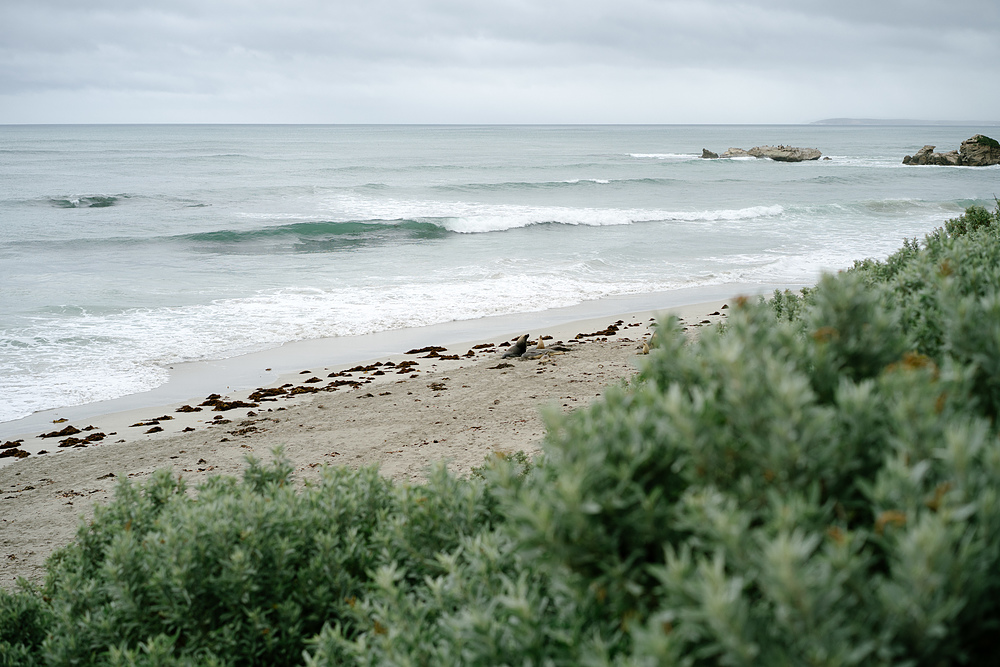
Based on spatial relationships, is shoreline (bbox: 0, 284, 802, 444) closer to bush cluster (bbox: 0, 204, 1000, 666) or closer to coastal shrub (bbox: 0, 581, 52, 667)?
coastal shrub (bbox: 0, 581, 52, 667)

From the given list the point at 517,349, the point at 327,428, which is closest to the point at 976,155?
the point at 517,349

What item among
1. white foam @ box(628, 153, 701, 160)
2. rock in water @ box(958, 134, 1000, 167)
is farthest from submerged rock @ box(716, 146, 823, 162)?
rock in water @ box(958, 134, 1000, 167)

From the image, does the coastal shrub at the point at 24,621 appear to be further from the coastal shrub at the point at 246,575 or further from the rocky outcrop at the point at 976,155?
the rocky outcrop at the point at 976,155

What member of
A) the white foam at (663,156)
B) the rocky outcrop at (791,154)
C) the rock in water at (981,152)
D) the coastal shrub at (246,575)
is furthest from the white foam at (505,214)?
the white foam at (663,156)

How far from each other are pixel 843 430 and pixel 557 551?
0.70 meters

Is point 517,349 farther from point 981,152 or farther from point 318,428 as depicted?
point 981,152

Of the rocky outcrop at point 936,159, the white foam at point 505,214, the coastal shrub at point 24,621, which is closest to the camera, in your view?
the coastal shrub at point 24,621

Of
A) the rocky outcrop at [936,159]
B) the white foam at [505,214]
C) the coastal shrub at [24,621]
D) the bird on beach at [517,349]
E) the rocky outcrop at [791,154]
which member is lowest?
the bird on beach at [517,349]

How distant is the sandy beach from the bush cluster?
3.67m

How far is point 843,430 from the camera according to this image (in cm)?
155

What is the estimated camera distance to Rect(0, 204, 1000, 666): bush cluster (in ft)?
4.02

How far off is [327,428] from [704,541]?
7.58m

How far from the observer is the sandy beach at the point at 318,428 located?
6.88 m

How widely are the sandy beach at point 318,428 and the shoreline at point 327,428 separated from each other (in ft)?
0.06
